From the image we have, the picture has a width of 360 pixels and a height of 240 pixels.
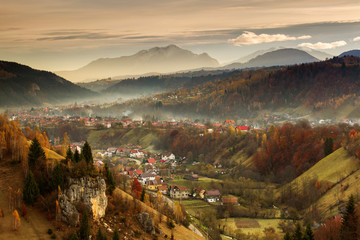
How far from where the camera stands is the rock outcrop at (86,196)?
30.0 metres

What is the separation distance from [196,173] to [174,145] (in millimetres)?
27242

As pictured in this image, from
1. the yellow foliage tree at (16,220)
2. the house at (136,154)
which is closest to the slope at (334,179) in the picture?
the yellow foliage tree at (16,220)

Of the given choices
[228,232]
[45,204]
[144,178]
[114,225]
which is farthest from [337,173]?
[45,204]

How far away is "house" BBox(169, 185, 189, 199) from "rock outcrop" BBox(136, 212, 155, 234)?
2753cm

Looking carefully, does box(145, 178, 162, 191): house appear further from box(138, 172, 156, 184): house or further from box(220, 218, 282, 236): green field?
box(220, 218, 282, 236): green field

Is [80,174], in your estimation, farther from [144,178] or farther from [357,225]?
[144,178]

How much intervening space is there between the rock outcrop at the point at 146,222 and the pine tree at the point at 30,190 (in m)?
9.05

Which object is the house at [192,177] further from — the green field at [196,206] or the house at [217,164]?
the green field at [196,206]

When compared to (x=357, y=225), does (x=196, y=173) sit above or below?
below

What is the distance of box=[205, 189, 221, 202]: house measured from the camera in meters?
59.6

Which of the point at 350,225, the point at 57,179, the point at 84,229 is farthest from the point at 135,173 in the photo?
the point at 350,225

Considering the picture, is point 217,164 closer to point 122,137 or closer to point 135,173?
point 135,173

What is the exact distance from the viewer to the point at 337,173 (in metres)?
59.7

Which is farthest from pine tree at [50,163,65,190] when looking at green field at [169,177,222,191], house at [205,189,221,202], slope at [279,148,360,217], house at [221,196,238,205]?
green field at [169,177,222,191]
